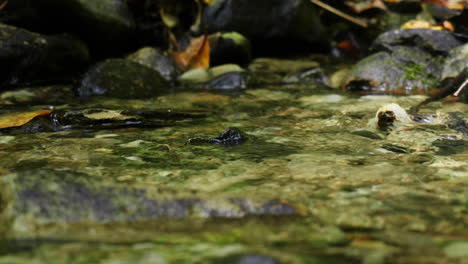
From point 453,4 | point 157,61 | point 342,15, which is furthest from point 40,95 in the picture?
point 453,4

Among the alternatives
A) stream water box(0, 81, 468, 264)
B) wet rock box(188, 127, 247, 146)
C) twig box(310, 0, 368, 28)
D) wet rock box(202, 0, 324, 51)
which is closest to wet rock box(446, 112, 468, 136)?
stream water box(0, 81, 468, 264)

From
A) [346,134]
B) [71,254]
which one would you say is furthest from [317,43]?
[71,254]

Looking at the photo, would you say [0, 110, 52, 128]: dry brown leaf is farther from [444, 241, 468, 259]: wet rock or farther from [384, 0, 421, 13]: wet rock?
[384, 0, 421, 13]: wet rock

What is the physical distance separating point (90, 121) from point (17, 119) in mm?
441

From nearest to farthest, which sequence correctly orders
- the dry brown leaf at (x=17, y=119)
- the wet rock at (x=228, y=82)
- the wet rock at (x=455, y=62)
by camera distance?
the dry brown leaf at (x=17, y=119), the wet rock at (x=455, y=62), the wet rock at (x=228, y=82)

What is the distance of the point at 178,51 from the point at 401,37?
278 centimetres

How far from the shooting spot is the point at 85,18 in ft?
16.1

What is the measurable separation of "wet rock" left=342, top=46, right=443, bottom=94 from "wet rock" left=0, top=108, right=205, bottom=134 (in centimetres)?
240

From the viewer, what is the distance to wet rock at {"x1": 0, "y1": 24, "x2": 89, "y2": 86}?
4102 mm

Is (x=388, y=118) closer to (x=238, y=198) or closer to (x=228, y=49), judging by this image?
(x=238, y=198)

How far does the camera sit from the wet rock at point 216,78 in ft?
15.0

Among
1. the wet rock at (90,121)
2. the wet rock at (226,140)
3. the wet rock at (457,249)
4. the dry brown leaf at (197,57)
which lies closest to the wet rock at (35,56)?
the dry brown leaf at (197,57)

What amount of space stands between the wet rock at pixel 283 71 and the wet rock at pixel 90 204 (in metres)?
3.54

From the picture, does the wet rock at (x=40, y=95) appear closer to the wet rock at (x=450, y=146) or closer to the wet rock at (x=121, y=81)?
the wet rock at (x=121, y=81)
